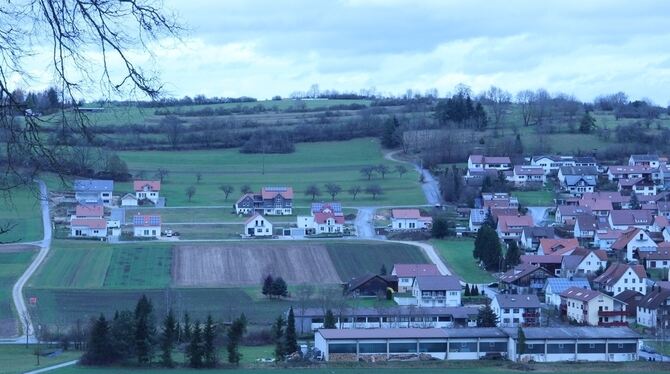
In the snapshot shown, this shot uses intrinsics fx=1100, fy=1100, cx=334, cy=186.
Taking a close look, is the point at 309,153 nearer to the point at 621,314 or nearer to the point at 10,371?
the point at 621,314

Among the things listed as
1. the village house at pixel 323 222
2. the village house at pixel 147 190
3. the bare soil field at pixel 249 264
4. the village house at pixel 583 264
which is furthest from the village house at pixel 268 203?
the village house at pixel 583 264

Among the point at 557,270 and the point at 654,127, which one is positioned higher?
the point at 654,127

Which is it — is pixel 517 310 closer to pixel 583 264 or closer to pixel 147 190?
pixel 583 264

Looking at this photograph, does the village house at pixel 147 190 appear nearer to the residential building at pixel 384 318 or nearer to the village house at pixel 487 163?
the village house at pixel 487 163

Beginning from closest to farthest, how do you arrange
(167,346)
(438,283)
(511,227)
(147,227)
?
(167,346) → (438,283) → (147,227) → (511,227)

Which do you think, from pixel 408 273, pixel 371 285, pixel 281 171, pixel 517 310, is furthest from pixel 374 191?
pixel 517 310

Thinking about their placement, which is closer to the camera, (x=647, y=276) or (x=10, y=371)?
(x=10, y=371)

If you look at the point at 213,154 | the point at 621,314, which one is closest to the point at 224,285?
the point at 621,314
